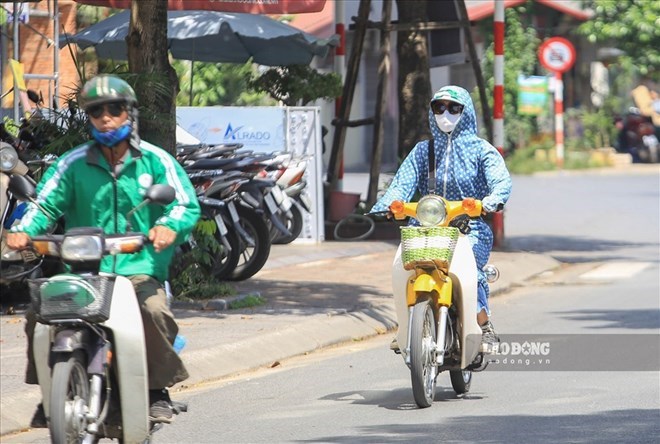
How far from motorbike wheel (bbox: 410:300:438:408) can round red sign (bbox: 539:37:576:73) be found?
28183mm

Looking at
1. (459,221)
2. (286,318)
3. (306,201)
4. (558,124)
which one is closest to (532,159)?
(558,124)

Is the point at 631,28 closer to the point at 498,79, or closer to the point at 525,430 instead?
the point at 498,79

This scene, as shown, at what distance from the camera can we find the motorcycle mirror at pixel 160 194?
6.38 m

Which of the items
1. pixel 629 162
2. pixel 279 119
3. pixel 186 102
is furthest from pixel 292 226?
pixel 629 162

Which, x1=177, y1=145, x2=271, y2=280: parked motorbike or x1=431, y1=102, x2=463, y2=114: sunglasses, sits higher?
x1=431, y1=102, x2=463, y2=114: sunglasses

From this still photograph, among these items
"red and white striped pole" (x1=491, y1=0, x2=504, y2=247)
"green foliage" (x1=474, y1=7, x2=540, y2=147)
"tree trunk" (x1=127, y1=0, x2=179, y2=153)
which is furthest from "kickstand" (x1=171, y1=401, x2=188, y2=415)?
"green foliage" (x1=474, y1=7, x2=540, y2=147)

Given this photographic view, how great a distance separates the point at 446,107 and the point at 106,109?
2.95m

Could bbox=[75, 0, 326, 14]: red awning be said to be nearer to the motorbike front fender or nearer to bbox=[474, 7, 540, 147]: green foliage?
the motorbike front fender

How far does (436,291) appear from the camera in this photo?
874 centimetres

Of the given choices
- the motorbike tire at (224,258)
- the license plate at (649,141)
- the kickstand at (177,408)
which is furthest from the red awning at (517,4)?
the kickstand at (177,408)

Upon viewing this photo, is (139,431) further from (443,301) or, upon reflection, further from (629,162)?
(629,162)

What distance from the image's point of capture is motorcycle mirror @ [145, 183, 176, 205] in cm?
638

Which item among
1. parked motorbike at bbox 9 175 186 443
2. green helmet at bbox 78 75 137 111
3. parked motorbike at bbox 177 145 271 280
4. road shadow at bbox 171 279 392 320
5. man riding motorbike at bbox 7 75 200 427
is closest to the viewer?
parked motorbike at bbox 9 175 186 443

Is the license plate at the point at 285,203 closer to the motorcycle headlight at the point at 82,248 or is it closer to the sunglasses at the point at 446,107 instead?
the sunglasses at the point at 446,107
